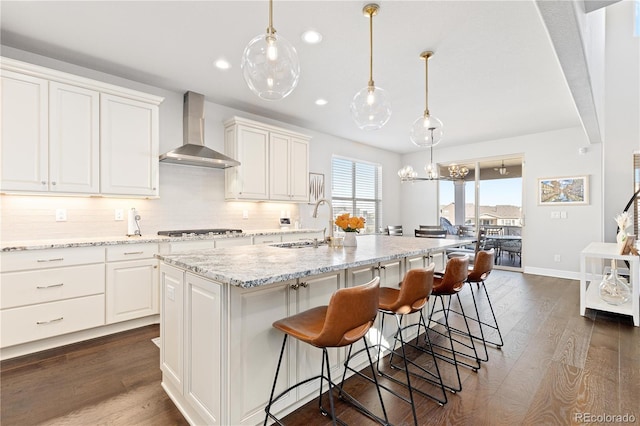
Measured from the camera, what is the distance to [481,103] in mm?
4184

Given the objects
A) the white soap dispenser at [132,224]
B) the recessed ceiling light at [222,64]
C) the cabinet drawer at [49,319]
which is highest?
the recessed ceiling light at [222,64]

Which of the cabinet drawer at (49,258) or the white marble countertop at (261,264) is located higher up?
the white marble countertop at (261,264)

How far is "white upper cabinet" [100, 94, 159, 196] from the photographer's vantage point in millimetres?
3035

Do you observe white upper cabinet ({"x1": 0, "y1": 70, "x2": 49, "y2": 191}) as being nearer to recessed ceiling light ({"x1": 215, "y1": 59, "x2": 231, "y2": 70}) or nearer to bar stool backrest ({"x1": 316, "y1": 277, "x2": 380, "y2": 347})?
recessed ceiling light ({"x1": 215, "y1": 59, "x2": 231, "y2": 70})

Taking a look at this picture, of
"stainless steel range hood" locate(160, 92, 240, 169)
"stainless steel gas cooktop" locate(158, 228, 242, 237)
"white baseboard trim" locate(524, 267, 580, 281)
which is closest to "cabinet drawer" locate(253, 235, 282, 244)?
"stainless steel gas cooktop" locate(158, 228, 242, 237)

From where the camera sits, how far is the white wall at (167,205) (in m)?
2.86

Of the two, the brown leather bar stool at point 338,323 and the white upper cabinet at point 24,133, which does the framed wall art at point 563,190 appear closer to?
the brown leather bar stool at point 338,323

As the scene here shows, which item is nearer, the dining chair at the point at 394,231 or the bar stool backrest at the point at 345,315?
the bar stool backrest at the point at 345,315

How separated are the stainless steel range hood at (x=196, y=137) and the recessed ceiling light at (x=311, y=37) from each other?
1749mm

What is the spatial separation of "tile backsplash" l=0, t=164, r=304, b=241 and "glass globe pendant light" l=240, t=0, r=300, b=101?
252 centimetres

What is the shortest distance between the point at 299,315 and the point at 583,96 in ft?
11.9

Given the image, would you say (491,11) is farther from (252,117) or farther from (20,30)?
(20,30)

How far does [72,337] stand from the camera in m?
2.74

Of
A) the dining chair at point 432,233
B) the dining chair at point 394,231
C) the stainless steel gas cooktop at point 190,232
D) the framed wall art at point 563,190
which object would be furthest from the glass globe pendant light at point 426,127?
the framed wall art at point 563,190
